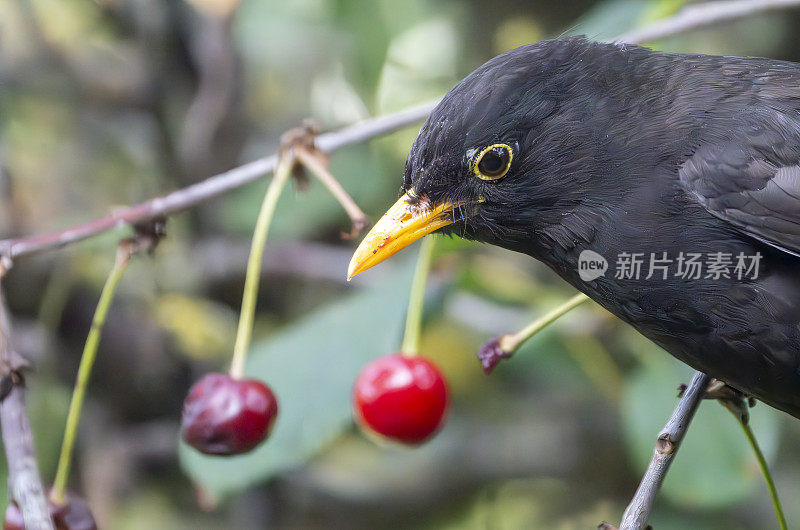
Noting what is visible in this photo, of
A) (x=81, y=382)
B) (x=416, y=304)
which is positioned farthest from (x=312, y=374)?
(x=81, y=382)

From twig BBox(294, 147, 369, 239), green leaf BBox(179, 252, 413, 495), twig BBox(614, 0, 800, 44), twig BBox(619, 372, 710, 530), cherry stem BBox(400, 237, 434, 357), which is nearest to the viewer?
twig BBox(619, 372, 710, 530)

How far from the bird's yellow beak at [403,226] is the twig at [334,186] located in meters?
0.07

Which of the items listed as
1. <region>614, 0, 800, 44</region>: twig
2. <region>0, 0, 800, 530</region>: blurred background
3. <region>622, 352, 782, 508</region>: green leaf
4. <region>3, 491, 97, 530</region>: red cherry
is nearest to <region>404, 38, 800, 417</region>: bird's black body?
<region>614, 0, 800, 44</region>: twig

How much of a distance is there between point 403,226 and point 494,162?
25 cm

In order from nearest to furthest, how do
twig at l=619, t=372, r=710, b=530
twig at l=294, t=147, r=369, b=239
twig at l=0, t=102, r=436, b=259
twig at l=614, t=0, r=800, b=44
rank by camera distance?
twig at l=619, t=372, r=710, b=530 < twig at l=294, t=147, r=369, b=239 < twig at l=0, t=102, r=436, b=259 < twig at l=614, t=0, r=800, b=44

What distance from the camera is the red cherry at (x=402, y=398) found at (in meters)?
2.37

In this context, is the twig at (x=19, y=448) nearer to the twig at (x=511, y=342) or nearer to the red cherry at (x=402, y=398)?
the red cherry at (x=402, y=398)

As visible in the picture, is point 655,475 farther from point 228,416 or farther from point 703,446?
point 703,446

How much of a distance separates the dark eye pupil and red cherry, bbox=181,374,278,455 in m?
0.77

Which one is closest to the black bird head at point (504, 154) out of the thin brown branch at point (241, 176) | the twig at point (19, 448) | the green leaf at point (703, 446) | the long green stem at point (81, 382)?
the thin brown branch at point (241, 176)

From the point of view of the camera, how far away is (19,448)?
1.88m

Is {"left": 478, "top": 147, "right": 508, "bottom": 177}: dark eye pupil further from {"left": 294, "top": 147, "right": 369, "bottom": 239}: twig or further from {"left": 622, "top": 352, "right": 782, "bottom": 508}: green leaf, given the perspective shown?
{"left": 622, "top": 352, "right": 782, "bottom": 508}: green leaf

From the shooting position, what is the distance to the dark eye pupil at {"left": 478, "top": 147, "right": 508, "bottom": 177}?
202 cm

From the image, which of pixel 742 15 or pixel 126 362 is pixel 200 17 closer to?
pixel 126 362
